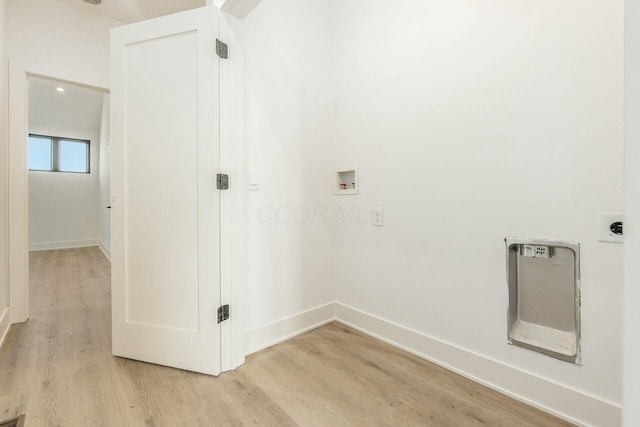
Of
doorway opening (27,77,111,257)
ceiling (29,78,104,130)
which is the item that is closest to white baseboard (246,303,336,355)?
ceiling (29,78,104,130)

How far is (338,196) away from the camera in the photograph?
2348 millimetres

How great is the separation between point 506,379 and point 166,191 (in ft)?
7.09

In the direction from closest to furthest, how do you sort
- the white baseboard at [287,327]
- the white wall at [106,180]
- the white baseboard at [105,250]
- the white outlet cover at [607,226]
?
the white outlet cover at [607,226] < the white baseboard at [287,327] < the white wall at [106,180] < the white baseboard at [105,250]

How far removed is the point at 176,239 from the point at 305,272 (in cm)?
100

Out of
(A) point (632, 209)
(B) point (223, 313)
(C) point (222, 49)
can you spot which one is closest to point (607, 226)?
(A) point (632, 209)

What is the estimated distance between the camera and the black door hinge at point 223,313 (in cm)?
159

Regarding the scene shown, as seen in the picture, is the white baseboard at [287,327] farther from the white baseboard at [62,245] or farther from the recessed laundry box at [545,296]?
the white baseboard at [62,245]

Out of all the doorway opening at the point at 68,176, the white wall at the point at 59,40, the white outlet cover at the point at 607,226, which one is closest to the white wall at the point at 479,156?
the white outlet cover at the point at 607,226

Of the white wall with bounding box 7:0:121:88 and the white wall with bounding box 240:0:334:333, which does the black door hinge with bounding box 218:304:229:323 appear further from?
the white wall with bounding box 7:0:121:88

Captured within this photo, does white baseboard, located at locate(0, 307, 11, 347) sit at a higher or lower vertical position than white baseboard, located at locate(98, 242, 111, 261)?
lower

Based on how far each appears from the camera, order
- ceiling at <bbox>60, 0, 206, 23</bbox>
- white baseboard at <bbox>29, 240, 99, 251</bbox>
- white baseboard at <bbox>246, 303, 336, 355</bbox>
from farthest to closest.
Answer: white baseboard at <bbox>29, 240, 99, 251</bbox>, ceiling at <bbox>60, 0, 206, 23</bbox>, white baseboard at <bbox>246, 303, 336, 355</bbox>

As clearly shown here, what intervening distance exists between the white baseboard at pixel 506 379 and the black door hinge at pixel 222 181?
4.72 ft

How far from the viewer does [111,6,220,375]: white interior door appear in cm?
157

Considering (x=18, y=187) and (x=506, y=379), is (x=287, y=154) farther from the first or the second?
(x=18, y=187)
